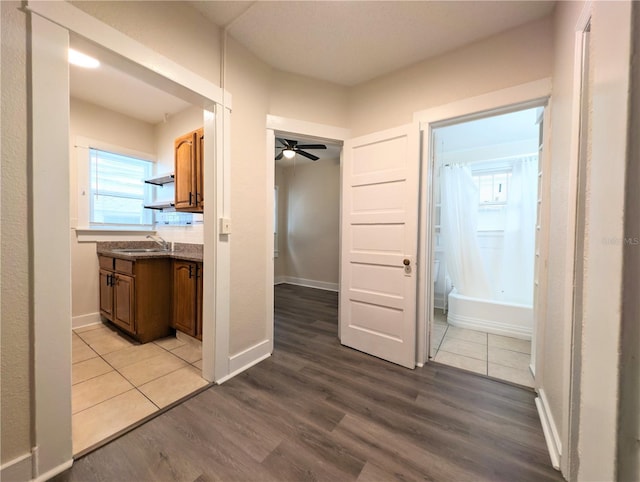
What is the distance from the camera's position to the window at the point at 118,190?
312 cm

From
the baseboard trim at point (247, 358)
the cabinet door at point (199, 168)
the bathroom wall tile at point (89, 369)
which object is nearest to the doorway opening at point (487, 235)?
the baseboard trim at point (247, 358)

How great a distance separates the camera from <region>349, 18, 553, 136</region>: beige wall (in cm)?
180

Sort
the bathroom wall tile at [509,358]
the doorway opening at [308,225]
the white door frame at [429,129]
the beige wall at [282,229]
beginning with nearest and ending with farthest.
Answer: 1. the white door frame at [429,129]
2. the bathroom wall tile at [509,358]
3. the doorway opening at [308,225]
4. the beige wall at [282,229]

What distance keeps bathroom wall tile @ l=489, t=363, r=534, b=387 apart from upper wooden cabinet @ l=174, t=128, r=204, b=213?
3027mm

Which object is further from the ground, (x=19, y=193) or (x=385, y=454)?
(x=19, y=193)

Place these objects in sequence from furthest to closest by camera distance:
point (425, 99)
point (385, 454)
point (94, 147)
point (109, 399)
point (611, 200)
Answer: point (94, 147)
point (425, 99)
point (109, 399)
point (385, 454)
point (611, 200)

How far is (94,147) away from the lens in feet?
10.1

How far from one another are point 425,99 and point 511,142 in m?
2.03

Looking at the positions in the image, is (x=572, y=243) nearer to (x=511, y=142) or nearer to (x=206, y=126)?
(x=206, y=126)

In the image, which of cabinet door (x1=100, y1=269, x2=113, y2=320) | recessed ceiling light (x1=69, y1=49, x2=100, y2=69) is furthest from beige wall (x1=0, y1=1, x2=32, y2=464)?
cabinet door (x1=100, y1=269, x2=113, y2=320)

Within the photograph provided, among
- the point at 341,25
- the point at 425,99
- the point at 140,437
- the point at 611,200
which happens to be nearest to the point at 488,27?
the point at 425,99

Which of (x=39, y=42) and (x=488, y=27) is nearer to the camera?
(x=39, y=42)

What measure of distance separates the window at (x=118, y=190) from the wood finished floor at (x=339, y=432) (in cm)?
268

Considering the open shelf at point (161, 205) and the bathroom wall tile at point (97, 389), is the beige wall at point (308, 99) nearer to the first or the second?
the open shelf at point (161, 205)
